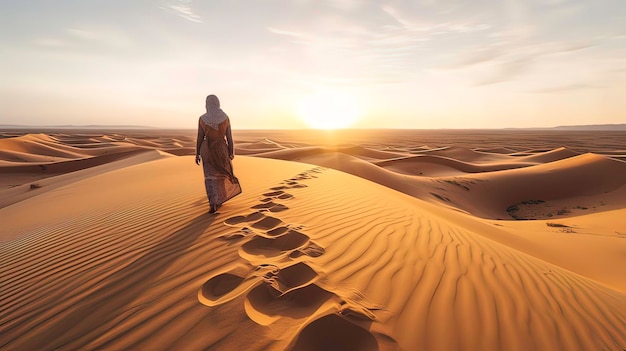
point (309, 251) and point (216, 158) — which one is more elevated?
point (216, 158)

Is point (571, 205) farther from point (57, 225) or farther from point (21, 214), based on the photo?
point (21, 214)

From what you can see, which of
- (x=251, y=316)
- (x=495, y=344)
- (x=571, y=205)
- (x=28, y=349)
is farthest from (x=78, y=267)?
(x=571, y=205)

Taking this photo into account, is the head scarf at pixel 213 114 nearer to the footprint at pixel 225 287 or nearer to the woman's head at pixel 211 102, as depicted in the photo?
the woman's head at pixel 211 102

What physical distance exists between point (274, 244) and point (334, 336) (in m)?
1.46

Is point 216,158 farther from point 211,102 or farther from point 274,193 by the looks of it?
point 274,193

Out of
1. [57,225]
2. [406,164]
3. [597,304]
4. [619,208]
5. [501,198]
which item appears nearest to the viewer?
[597,304]

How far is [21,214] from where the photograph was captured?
608 centimetres

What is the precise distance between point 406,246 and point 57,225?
5.32m

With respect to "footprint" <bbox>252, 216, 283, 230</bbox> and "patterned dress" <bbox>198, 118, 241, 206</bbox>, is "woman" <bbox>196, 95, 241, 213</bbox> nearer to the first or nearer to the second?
"patterned dress" <bbox>198, 118, 241, 206</bbox>

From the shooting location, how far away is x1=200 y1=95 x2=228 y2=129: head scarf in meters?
4.34

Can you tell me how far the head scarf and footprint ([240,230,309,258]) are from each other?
206 cm

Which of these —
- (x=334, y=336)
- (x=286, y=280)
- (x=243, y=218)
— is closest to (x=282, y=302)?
(x=286, y=280)

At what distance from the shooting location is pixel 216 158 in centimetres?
447

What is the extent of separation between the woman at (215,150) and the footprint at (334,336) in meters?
2.97
